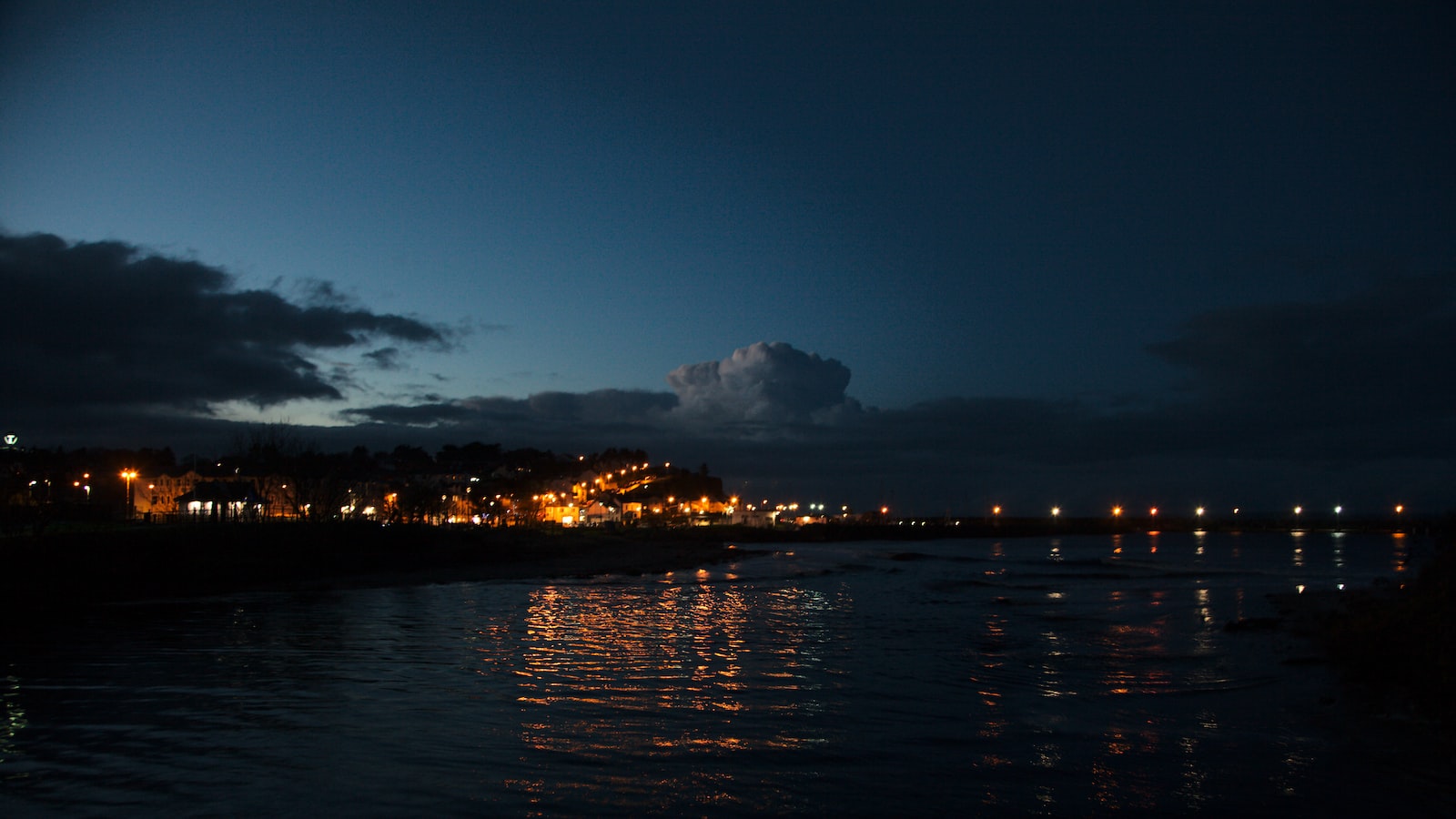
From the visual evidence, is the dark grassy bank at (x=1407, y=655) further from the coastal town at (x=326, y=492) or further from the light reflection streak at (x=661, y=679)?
the coastal town at (x=326, y=492)

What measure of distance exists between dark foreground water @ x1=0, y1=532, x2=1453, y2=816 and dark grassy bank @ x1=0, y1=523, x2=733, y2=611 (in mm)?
5074

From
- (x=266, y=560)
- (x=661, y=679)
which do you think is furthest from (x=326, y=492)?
(x=661, y=679)

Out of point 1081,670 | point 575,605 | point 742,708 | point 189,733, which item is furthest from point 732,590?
point 189,733

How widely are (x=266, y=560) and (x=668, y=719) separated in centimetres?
3356

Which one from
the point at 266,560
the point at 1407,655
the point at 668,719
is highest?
the point at 1407,655

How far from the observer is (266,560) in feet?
132

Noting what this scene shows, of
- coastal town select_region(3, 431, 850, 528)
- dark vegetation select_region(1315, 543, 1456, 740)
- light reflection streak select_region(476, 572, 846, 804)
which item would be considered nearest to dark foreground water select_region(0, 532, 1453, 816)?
light reflection streak select_region(476, 572, 846, 804)

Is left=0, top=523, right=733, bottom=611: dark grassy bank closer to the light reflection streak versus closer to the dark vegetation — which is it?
the light reflection streak

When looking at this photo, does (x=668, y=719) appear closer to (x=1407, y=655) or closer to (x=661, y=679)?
(x=661, y=679)

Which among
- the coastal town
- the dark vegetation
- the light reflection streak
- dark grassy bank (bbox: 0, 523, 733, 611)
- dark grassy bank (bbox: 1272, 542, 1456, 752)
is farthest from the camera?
the coastal town

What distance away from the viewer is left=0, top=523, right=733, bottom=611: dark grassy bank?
29.9 metres

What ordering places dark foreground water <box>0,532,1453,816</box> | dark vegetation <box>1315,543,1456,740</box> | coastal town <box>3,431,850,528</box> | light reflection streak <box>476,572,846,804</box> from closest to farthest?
dark foreground water <box>0,532,1453,816</box>, light reflection streak <box>476,572,846,804</box>, dark vegetation <box>1315,543,1456,740</box>, coastal town <box>3,431,850,528</box>

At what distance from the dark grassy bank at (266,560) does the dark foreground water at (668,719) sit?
5.07 meters

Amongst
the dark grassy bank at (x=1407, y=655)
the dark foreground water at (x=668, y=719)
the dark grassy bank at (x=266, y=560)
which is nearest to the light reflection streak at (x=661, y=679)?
A: the dark foreground water at (x=668, y=719)
